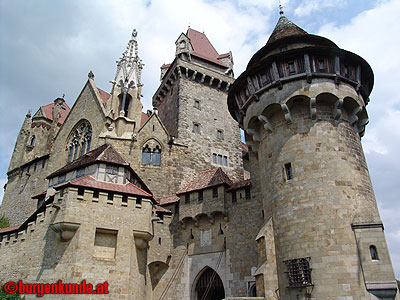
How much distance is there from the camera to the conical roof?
16.4 metres

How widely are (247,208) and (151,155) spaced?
29.2 ft

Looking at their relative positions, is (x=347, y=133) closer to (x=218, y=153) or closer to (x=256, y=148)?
(x=256, y=148)

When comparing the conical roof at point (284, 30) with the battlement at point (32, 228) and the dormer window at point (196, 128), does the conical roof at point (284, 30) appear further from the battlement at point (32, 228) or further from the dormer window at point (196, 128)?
the battlement at point (32, 228)

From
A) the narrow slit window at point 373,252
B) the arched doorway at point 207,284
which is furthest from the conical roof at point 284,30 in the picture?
the arched doorway at point 207,284

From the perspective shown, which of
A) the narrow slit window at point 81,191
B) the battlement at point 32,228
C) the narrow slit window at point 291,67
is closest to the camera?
the narrow slit window at point 291,67

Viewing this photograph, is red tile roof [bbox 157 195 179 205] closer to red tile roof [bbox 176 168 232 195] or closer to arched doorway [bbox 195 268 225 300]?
red tile roof [bbox 176 168 232 195]

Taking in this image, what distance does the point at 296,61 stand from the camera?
46.9ft

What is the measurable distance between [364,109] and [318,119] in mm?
2597

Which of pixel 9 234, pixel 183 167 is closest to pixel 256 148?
pixel 183 167

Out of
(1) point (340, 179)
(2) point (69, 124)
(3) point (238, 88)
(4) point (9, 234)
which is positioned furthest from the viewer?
(2) point (69, 124)

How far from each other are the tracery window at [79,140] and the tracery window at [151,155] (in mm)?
4482

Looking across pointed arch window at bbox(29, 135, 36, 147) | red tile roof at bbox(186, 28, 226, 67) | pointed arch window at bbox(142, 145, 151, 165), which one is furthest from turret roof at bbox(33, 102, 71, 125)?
red tile roof at bbox(186, 28, 226, 67)

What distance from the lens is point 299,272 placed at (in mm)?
11602

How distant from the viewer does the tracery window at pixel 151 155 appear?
24.1 m
